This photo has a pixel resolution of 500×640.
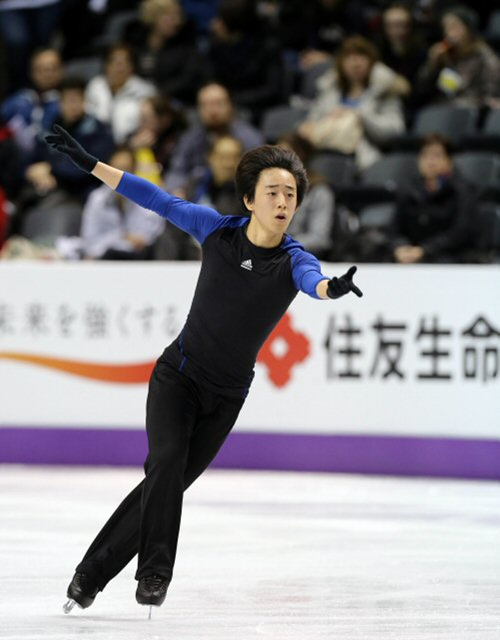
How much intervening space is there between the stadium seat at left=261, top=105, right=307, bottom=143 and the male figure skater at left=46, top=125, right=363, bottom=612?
5.69m

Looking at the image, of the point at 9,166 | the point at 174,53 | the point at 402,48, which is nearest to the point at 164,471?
the point at 9,166

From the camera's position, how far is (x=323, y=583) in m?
4.61

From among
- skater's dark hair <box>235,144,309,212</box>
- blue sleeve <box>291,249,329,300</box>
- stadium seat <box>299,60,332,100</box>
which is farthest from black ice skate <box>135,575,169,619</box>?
stadium seat <box>299,60,332,100</box>

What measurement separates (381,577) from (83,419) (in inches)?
130

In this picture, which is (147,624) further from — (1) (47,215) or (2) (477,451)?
(1) (47,215)

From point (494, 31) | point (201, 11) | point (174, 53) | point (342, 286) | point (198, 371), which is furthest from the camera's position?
point (201, 11)

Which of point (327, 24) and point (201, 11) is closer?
point (327, 24)

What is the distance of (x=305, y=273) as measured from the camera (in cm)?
375

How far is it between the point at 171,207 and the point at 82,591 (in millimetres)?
1186

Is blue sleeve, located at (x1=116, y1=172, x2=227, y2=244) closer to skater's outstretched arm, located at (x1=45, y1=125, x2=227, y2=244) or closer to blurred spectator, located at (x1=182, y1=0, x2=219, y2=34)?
skater's outstretched arm, located at (x1=45, y1=125, x2=227, y2=244)

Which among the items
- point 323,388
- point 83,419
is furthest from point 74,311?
point 323,388

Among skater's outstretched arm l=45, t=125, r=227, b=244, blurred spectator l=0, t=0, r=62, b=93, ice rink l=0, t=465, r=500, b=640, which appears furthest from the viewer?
blurred spectator l=0, t=0, r=62, b=93

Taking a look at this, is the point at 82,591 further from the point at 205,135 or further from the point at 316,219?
the point at 205,135

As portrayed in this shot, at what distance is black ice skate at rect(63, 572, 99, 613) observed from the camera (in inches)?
158
